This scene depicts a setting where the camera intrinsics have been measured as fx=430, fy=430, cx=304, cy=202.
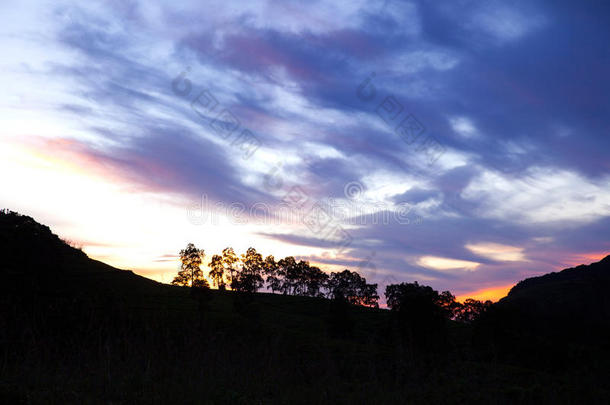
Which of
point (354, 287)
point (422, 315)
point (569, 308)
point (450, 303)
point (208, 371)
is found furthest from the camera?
point (354, 287)

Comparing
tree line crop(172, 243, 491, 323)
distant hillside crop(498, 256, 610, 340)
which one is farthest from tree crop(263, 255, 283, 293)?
distant hillside crop(498, 256, 610, 340)

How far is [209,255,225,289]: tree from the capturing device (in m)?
122

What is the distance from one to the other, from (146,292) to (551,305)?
371ft

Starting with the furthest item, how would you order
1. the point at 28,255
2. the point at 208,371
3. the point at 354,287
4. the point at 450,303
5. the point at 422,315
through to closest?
1. the point at 354,287
2. the point at 450,303
3. the point at 422,315
4. the point at 28,255
5. the point at 208,371

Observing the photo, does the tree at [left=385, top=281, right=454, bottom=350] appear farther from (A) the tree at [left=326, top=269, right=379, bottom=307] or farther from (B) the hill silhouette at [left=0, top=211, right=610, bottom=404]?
(A) the tree at [left=326, top=269, right=379, bottom=307]

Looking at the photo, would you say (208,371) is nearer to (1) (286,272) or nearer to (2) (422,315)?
(2) (422,315)

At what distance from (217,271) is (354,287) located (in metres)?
57.9

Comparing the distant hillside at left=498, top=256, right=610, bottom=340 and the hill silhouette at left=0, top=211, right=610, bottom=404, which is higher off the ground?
the distant hillside at left=498, top=256, right=610, bottom=340

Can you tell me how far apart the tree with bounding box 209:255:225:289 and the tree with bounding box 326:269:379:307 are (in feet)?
143

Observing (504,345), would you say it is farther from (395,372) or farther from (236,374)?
(236,374)

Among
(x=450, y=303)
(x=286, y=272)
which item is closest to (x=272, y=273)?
(x=286, y=272)

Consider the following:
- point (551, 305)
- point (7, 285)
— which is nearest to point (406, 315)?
point (7, 285)

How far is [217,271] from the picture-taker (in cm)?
12288

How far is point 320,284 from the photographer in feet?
553
